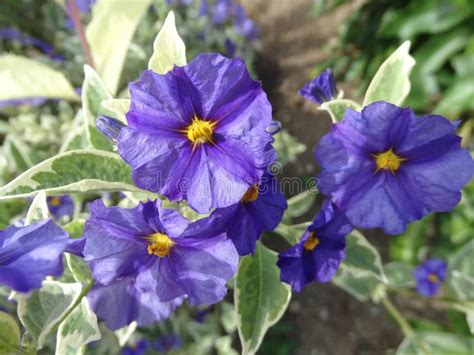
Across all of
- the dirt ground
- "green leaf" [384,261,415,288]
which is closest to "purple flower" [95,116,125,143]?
"green leaf" [384,261,415,288]

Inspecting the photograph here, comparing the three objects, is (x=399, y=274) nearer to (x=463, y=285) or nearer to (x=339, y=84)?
(x=463, y=285)

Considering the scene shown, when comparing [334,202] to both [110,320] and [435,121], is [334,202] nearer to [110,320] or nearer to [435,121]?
[435,121]

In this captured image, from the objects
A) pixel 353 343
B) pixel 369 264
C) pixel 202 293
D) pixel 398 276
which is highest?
pixel 202 293

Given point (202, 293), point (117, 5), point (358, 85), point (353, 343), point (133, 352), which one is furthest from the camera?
point (358, 85)

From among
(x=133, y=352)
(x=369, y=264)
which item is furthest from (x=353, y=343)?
(x=369, y=264)

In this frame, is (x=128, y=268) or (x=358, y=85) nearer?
(x=128, y=268)

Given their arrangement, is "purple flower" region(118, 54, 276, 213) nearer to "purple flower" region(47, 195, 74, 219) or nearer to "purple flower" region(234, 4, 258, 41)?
"purple flower" region(47, 195, 74, 219)
